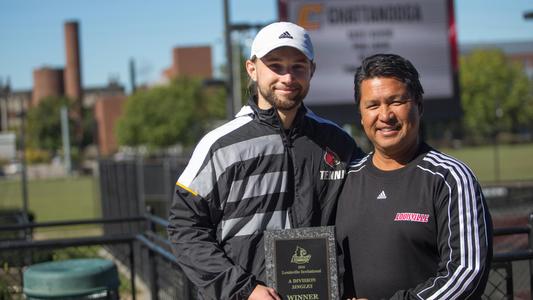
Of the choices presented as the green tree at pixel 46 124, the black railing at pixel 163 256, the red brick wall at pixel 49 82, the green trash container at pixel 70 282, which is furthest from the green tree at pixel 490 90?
the green trash container at pixel 70 282

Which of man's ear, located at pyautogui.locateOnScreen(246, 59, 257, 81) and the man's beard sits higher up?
man's ear, located at pyautogui.locateOnScreen(246, 59, 257, 81)

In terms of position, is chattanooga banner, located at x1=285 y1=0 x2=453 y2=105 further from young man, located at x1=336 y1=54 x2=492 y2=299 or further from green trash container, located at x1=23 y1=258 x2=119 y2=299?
young man, located at x1=336 y1=54 x2=492 y2=299

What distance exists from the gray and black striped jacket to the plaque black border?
0.35 ft

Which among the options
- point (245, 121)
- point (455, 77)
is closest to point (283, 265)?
point (245, 121)

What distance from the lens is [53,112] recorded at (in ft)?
312

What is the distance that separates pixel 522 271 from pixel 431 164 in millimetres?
2370

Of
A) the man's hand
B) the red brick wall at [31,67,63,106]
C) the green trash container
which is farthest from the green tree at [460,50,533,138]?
the man's hand

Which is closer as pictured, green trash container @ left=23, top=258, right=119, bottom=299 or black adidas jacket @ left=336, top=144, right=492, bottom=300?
black adidas jacket @ left=336, top=144, right=492, bottom=300

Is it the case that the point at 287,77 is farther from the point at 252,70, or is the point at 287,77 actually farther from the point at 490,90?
the point at 490,90

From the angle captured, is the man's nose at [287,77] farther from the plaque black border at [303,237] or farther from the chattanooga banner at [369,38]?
the chattanooga banner at [369,38]

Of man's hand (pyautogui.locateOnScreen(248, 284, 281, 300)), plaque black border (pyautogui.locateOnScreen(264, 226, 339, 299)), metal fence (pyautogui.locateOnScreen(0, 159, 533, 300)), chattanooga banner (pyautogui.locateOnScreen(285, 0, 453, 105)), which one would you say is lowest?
metal fence (pyautogui.locateOnScreen(0, 159, 533, 300))

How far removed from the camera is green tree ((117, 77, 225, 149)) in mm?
66750

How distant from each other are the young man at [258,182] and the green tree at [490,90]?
7403 centimetres

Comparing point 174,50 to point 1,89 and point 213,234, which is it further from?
point 213,234
